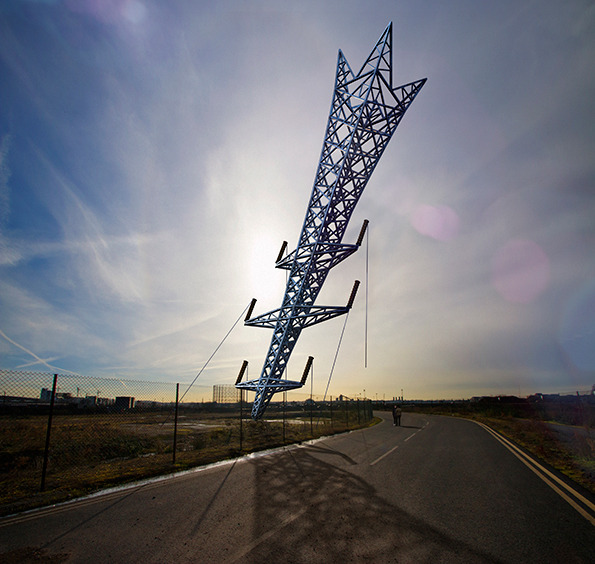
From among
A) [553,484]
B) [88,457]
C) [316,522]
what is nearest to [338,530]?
[316,522]

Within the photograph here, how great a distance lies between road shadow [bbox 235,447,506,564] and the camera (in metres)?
4.06

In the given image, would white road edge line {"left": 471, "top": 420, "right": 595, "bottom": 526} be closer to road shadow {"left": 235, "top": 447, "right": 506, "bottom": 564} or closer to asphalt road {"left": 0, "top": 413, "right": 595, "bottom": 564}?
asphalt road {"left": 0, "top": 413, "right": 595, "bottom": 564}

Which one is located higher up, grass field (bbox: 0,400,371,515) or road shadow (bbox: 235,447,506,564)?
grass field (bbox: 0,400,371,515)

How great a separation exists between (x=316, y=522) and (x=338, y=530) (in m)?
0.44

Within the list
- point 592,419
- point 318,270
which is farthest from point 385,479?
point 592,419

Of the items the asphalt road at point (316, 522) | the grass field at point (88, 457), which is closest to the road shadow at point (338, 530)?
the asphalt road at point (316, 522)

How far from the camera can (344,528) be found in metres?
4.89

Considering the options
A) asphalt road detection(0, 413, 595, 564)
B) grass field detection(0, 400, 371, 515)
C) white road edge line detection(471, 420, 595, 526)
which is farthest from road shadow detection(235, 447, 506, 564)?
grass field detection(0, 400, 371, 515)

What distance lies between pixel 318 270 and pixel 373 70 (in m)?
12.7

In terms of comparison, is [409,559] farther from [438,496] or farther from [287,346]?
[287,346]

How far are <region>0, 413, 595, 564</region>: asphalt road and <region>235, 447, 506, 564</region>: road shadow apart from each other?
18 mm

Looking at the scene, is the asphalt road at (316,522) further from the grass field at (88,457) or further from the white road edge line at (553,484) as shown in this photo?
the grass field at (88,457)

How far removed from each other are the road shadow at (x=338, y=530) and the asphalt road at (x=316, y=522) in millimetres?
18

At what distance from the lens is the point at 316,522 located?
5.12m
